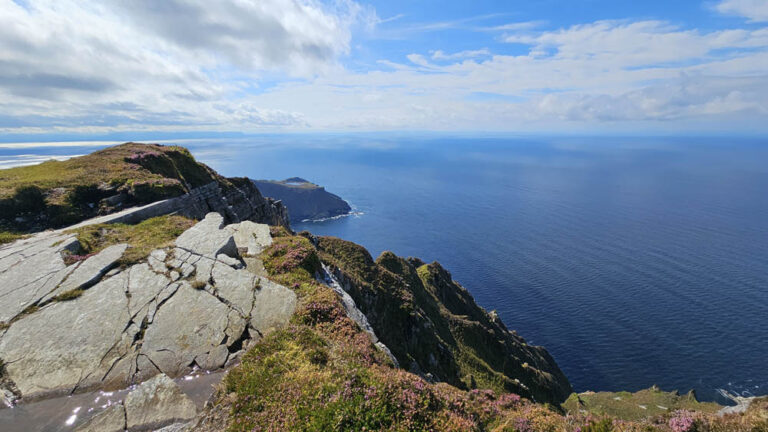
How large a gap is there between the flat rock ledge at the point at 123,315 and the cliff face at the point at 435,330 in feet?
39.2

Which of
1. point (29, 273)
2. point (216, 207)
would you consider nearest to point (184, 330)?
point (29, 273)

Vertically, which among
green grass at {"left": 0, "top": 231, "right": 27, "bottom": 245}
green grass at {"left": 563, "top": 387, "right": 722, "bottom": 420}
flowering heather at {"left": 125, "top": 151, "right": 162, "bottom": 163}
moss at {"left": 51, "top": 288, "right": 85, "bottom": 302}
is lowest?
green grass at {"left": 563, "top": 387, "right": 722, "bottom": 420}

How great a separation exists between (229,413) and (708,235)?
779ft

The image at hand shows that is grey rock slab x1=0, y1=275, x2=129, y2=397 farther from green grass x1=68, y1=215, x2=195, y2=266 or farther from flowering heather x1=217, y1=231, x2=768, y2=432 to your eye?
flowering heather x1=217, y1=231, x2=768, y2=432

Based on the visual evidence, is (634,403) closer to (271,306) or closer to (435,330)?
(435,330)

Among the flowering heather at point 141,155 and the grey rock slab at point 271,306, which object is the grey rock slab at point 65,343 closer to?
the grey rock slab at point 271,306

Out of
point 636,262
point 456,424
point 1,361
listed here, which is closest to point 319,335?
point 456,424

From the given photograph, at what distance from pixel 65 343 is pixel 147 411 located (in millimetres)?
5292

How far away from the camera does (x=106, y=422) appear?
9.37 meters

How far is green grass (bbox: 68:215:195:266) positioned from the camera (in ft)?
58.1

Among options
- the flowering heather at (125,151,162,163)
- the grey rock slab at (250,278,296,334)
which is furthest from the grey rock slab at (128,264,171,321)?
the flowering heather at (125,151,162,163)

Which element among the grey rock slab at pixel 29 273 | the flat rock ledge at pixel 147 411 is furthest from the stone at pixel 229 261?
the flat rock ledge at pixel 147 411

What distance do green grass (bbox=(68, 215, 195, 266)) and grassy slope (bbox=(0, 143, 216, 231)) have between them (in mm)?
7237

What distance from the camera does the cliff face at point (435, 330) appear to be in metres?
39.5
